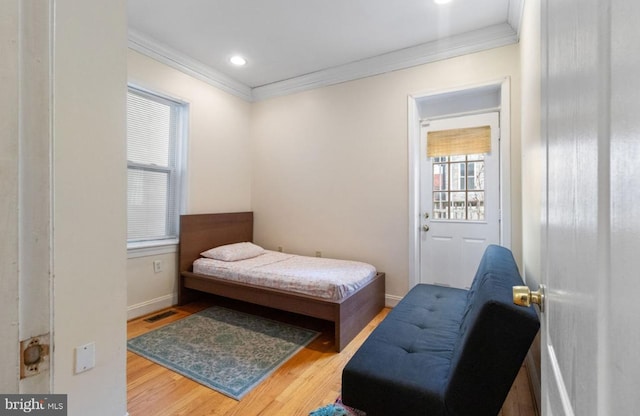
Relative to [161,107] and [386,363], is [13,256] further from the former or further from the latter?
[161,107]

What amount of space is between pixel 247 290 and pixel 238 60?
2604mm

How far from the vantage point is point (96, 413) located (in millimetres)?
1448

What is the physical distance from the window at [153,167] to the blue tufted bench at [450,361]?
8.72 ft

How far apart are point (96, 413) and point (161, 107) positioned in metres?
2.94

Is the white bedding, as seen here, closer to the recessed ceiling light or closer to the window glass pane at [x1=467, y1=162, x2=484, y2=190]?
the window glass pane at [x1=467, y1=162, x2=484, y2=190]

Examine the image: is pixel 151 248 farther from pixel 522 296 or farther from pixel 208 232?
pixel 522 296

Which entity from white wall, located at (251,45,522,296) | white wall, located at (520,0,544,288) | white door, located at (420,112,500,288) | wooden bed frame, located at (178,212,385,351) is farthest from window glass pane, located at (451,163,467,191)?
wooden bed frame, located at (178,212,385,351)

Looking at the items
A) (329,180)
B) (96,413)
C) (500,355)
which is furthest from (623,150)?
(329,180)

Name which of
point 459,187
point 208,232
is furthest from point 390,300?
point 208,232

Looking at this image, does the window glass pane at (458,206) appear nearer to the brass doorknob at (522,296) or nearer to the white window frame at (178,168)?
the brass doorknob at (522,296)

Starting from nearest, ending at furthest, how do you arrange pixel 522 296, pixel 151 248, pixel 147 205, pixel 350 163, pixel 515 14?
pixel 522 296
pixel 515 14
pixel 151 248
pixel 147 205
pixel 350 163

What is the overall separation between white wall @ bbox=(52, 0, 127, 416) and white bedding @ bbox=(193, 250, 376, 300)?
1.38m

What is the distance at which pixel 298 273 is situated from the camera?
288 cm

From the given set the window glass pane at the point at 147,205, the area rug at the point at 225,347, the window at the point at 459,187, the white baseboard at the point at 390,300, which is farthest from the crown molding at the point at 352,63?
the area rug at the point at 225,347
